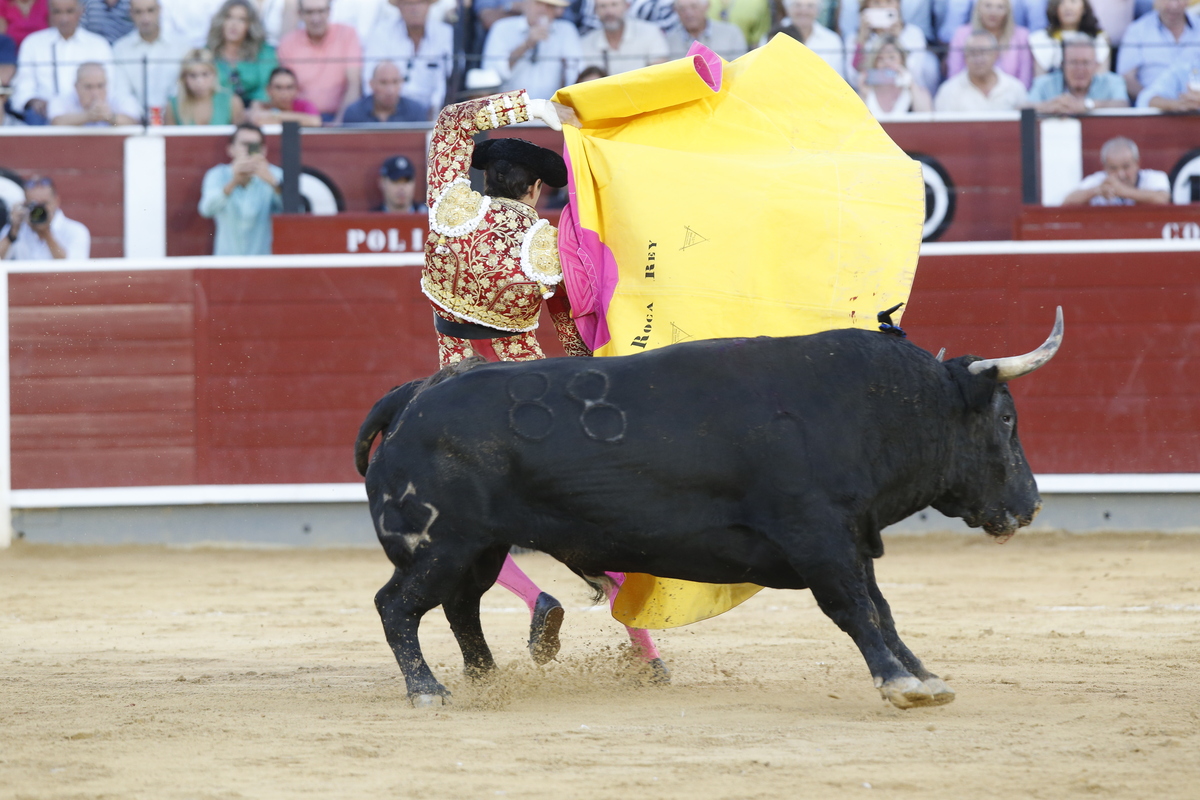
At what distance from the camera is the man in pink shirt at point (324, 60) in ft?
28.8

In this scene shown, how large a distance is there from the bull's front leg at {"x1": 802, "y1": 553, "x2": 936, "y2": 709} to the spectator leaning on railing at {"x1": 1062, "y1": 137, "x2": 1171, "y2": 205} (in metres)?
5.42

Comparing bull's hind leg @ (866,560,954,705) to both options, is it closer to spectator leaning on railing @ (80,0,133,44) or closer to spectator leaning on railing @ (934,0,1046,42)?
spectator leaning on railing @ (934,0,1046,42)

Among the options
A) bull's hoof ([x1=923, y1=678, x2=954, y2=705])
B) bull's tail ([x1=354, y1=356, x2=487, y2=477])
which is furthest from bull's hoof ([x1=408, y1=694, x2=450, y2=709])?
bull's hoof ([x1=923, y1=678, x2=954, y2=705])

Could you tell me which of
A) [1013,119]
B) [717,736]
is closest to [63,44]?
[1013,119]

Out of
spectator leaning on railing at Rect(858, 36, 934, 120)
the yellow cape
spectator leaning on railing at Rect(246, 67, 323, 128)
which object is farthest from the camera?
spectator leaning on railing at Rect(246, 67, 323, 128)

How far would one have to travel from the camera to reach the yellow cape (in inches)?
152

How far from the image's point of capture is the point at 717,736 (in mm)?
3111

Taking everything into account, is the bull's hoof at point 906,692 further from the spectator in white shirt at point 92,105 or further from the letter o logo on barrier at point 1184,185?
the spectator in white shirt at point 92,105

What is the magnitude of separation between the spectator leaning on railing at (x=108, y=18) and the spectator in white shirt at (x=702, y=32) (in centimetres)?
340

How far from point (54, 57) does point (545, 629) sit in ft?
21.4

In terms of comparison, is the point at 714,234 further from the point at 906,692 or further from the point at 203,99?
the point at 203,99

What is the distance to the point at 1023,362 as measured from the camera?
3393 millimetres

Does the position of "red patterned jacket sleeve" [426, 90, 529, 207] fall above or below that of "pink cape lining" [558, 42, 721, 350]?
above

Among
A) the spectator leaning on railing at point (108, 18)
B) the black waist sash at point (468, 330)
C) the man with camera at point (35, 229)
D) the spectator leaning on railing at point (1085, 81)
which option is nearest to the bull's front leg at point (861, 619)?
the black waist sash at point (468, 330)
